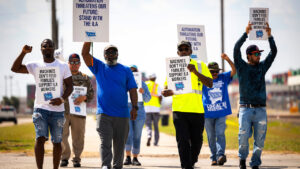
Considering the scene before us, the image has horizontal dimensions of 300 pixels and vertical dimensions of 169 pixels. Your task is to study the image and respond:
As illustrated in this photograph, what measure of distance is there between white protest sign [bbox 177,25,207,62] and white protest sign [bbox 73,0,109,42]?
9.16 ft

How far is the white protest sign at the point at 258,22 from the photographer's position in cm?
941

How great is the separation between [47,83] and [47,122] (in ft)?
2.00

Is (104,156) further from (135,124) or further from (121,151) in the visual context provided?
(135,124)

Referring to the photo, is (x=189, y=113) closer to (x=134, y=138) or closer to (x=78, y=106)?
(x=134, y=138)

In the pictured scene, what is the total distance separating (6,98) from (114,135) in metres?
Answer: 152

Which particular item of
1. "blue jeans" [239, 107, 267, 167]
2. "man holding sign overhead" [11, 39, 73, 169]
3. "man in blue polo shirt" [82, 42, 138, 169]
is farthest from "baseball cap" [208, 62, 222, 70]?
"man holding sign overhead" [11, 39, 73, 169]

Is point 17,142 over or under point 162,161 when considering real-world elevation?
under

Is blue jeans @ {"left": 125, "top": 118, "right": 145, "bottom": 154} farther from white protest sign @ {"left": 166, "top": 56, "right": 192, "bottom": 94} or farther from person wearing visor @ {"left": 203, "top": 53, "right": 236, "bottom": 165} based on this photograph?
white protest sign @ {"left": 166, "top": 56, "right": 192, "bottom": 94}

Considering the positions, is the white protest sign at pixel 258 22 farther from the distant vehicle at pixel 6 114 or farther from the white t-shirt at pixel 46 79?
the distant vehicle at pixel 6 114

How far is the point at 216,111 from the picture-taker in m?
11.0

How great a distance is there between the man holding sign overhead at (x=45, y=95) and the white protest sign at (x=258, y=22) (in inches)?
146

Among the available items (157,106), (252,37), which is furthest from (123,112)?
(157,106)

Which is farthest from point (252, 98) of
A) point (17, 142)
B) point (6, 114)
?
point (6, 114)

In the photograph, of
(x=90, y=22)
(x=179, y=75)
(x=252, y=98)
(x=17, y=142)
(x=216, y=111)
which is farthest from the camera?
(x=17, y=142)
